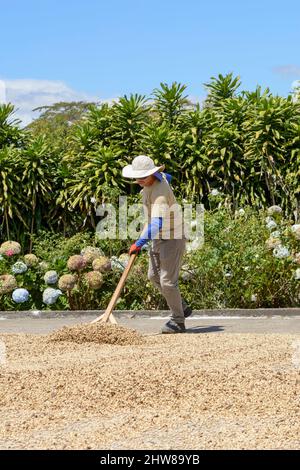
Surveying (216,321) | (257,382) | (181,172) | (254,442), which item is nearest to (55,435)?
(254,442)

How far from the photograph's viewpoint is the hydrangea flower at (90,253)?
1334 centimetres

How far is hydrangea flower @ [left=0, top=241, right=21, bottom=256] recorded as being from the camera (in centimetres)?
1388

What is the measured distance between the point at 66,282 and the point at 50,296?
295mm

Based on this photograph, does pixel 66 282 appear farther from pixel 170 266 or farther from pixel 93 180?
pixel 170 266

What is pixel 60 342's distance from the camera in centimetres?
955

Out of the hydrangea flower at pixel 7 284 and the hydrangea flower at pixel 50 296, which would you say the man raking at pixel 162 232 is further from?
the hydrangea flower at pixel 7 284

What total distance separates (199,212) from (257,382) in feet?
23.9

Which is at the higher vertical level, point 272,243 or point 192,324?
point 272,243

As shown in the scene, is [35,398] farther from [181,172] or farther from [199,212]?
[181,172]

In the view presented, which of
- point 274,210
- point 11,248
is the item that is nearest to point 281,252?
point 274,210

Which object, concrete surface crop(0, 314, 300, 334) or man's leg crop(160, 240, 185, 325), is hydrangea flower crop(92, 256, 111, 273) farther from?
man's leg crop(160, 240, 185, 325)

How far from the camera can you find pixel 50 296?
12930 millimetres

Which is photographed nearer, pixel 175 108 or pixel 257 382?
pixel 257 382

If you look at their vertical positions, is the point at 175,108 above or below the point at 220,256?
above
